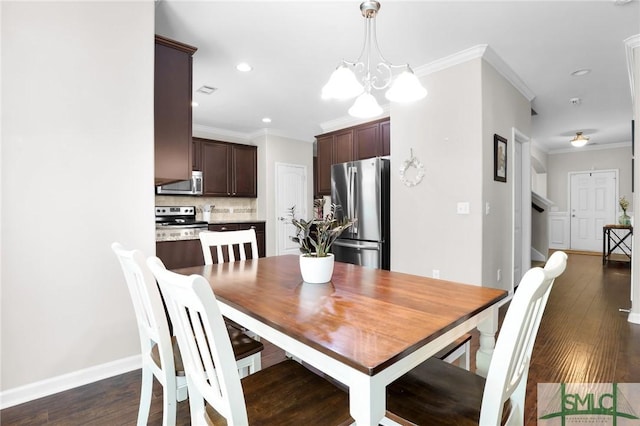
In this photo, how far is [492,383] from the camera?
0.81 metres

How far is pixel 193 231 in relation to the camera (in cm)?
294

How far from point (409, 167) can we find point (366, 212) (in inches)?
28.3

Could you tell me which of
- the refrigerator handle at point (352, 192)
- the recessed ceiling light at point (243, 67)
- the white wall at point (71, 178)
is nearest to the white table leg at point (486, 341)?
the white wall at point (71, 178)

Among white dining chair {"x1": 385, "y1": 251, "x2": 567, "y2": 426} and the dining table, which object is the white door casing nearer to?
the dining table

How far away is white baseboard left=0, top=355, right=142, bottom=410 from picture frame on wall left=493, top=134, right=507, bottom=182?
135 inches

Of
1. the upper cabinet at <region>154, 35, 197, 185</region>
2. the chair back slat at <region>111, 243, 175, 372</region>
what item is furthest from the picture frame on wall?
the chair back slat at <region>111, 243, 175, 372</region>

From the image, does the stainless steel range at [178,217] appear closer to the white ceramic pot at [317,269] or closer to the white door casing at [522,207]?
the white ceramic pot at [317,269]

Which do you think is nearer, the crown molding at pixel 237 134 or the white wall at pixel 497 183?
the white wall at pixel 497 183

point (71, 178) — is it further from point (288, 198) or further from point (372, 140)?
point (288, 198)

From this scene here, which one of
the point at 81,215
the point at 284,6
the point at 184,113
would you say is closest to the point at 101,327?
the point at 81,215

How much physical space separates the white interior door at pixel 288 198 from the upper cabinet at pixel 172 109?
10.6 ft

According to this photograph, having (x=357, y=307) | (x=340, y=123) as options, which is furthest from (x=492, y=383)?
(x=340, y=123)

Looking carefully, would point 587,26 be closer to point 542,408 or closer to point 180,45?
point 542,408

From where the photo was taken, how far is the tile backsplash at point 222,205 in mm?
A: 5176
